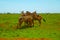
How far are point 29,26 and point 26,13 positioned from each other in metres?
1.65

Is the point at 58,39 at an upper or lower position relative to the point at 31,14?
lower

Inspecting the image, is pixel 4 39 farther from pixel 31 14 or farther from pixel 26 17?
pixel 31 14

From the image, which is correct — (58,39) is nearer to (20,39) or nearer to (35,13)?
(20,39)

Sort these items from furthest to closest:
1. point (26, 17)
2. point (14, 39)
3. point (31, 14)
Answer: point (31, 14)
point (26, 17)
point (14, 39)

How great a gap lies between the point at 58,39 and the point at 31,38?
224 centimetres

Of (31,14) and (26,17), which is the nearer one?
(26,17)

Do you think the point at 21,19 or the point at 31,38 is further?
the point at 21,19

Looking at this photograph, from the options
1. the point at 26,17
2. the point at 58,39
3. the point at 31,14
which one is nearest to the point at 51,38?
the point at 58,39

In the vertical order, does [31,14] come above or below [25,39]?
above

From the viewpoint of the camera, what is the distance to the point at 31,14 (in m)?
26.3

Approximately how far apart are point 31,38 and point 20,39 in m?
1.04

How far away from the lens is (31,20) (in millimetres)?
25172

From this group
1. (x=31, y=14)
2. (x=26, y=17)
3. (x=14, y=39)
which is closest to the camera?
(x=14, y=39)

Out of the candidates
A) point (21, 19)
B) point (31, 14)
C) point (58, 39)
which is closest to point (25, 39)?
point (58, 39)
